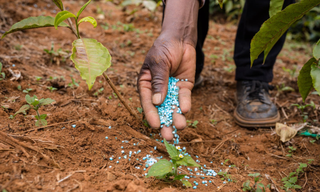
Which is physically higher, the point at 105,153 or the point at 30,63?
the point at 30,63

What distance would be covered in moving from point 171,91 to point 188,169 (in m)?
0.61

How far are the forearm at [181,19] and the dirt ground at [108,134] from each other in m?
0.49

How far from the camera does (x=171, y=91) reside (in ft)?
5.90

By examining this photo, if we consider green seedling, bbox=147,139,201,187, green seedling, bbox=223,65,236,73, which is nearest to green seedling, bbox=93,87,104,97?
green seedling, bbox=147,139,201,187

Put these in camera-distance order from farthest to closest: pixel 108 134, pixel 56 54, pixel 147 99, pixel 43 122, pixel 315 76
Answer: pixel 56 54 → pixel 147 99 → pixel 108 134 → pixel 43 122 → pixel 315 76

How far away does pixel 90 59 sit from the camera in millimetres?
1146

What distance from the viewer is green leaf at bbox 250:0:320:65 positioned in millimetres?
1141

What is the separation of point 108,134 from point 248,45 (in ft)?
5.42

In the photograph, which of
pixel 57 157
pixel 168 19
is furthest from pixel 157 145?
pixel 168 19

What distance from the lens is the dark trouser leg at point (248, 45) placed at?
214 cm

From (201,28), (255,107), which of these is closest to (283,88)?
(255,107)

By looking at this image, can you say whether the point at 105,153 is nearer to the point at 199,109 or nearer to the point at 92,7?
the point at 199,109

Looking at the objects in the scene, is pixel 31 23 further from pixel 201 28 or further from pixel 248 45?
pixel 248 45

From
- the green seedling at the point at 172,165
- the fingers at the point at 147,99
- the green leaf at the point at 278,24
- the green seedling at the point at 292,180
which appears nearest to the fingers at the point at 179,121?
the fingers at the point at 147,99
